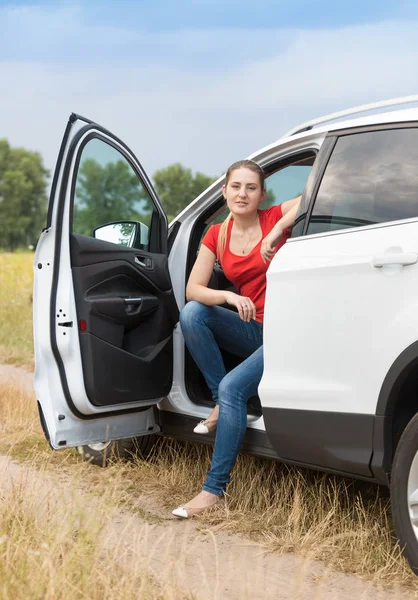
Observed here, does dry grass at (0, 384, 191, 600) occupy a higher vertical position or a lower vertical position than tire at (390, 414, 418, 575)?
lower

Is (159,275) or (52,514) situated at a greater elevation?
(159,275)

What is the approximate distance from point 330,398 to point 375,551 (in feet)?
2.15

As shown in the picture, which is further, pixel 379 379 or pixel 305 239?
pixel 305 239

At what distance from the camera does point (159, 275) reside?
471 centimetres

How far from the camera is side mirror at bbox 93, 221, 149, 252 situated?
450 cm

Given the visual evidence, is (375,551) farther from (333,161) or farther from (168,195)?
(168,195)

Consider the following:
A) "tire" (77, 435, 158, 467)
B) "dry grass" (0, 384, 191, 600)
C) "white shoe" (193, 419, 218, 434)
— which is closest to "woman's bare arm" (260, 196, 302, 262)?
"white shoe" (193, 419, 218, 434)

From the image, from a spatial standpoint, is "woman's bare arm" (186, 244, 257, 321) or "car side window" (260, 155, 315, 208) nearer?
"woman's bare arm" (186, 244, 257, 321)

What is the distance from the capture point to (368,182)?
3.61 m

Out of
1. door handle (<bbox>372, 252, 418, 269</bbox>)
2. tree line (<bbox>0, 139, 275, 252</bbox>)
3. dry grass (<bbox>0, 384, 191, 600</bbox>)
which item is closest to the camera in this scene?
dry grass (<bbox>0, 384, 191, 600</bbox>)

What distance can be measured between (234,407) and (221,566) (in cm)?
83

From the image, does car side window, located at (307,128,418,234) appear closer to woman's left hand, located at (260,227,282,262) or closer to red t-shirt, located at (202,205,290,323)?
woman's left hand, located at (260,227,282,262)


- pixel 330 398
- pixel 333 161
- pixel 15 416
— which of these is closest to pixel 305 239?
pixel 333 161

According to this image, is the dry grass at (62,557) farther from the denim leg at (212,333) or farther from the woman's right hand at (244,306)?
the woman's right hand at (244,306)
